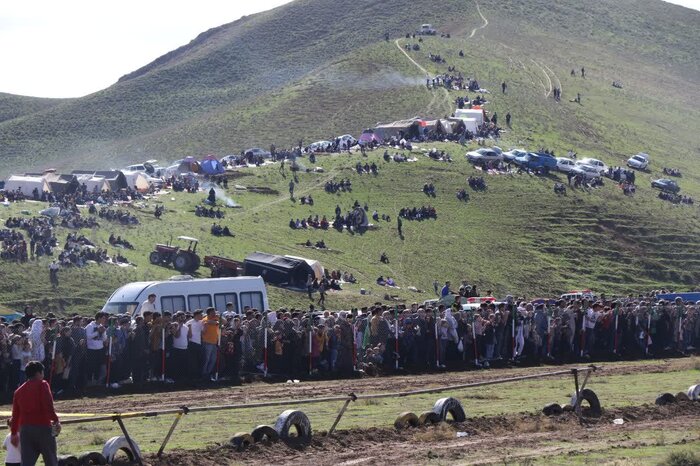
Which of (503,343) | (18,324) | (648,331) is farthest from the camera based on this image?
(648,331)

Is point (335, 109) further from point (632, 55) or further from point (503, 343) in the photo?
point (503, 343)

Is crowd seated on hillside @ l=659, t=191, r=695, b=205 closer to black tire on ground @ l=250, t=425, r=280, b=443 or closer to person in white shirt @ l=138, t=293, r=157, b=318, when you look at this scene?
person in white shirt @ l=138, t=293, r=157, b=318

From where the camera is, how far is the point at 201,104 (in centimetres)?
16250

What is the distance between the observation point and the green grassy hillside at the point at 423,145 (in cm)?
6500

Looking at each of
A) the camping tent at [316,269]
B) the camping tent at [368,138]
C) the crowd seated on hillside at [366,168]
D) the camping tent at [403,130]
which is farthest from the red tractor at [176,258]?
the camping tent at [403,130]

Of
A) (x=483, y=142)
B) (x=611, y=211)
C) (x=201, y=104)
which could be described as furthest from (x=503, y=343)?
(x=201, y=104)

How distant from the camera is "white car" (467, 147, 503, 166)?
89188mm

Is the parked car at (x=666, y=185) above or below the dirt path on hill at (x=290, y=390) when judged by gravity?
below

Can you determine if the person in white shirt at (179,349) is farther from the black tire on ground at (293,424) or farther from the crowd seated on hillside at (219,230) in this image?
the crowd seated on hillside at (219,230)

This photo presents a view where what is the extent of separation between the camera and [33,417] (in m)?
14.9

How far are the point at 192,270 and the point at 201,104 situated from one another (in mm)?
111244

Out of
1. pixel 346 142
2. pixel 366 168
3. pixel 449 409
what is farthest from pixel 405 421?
pixel 346 142

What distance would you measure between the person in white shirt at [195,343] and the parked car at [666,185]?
71.5m

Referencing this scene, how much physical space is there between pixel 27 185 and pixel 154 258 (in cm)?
1876
